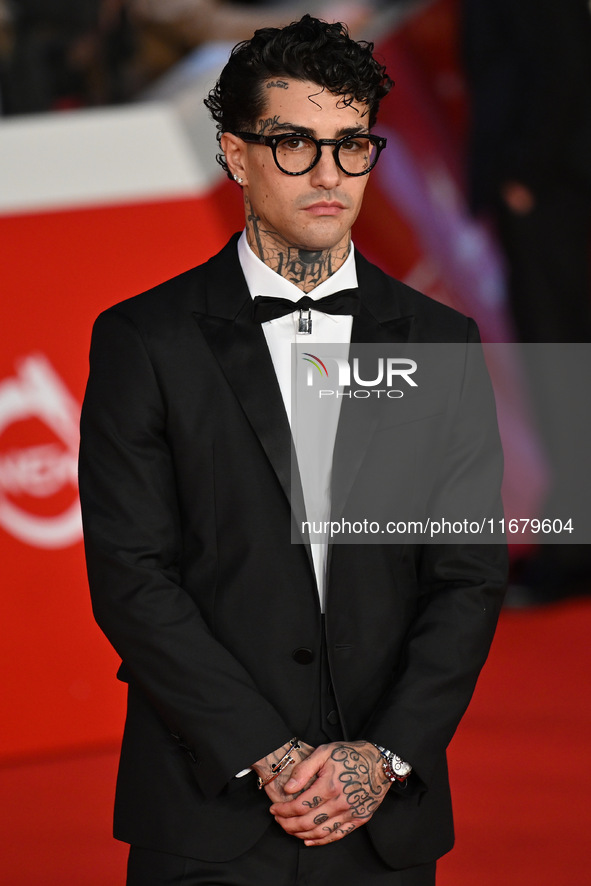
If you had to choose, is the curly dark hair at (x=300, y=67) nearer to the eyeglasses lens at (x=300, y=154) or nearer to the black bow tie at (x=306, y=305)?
the eyeglasses lens at (x=300, y=154)

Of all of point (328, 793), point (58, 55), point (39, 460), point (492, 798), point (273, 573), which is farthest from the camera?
point (58, 55)

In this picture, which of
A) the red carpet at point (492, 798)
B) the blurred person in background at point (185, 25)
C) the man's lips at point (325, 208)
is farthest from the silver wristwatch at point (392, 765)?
the blurred person in background at point (185, 25)

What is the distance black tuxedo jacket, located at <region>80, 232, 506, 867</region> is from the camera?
1.69m

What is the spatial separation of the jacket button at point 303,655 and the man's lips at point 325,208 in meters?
0.63

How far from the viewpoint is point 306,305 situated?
183cm

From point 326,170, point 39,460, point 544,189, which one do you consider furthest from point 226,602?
point 544,189

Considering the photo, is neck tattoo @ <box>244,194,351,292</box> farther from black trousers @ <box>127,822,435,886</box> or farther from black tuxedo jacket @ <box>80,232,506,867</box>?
black trousers @ <box>127,822,435,886</box>

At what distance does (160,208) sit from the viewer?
3674 millimetres

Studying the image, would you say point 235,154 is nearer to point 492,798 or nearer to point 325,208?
point 325,208

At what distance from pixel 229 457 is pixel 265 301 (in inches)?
9.7

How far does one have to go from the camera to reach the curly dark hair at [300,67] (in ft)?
5.80

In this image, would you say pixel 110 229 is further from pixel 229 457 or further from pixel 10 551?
pixel 229 457

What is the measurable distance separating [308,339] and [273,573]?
0.36m

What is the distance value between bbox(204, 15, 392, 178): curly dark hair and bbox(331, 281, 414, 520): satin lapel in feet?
1.00
